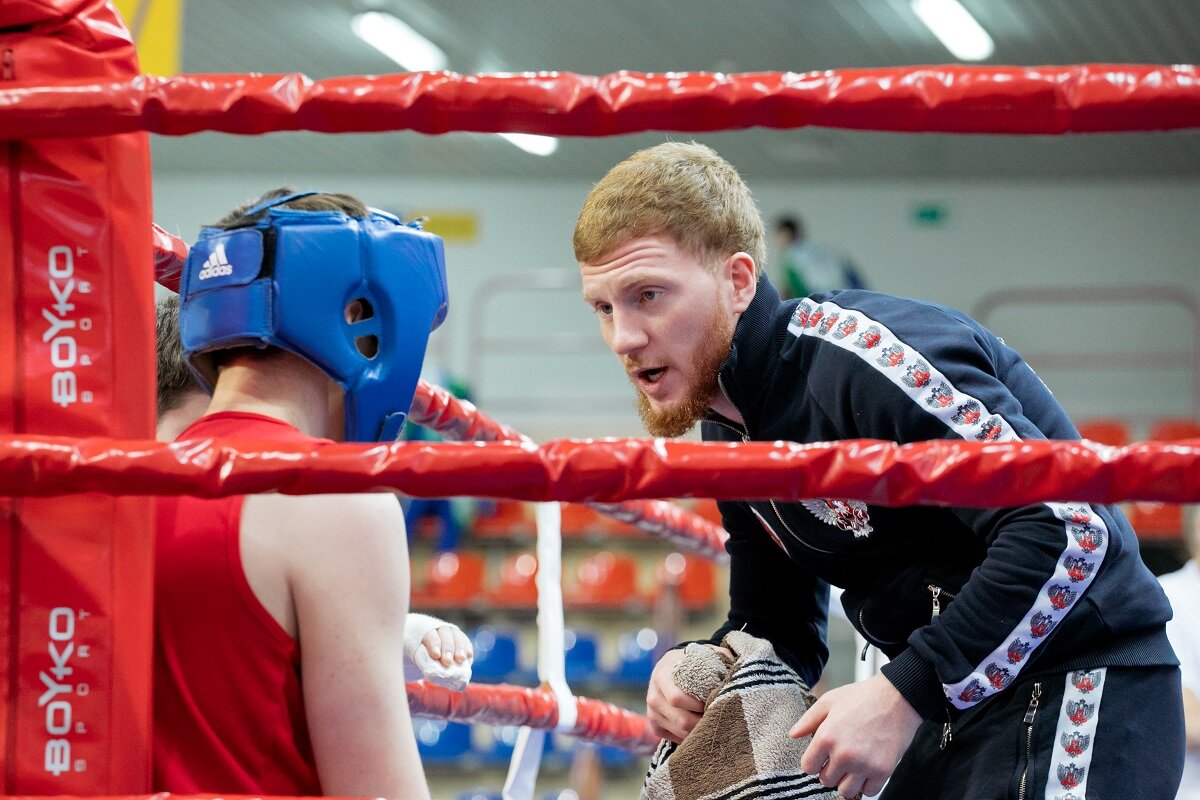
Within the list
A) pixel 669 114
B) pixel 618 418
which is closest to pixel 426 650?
pixel 669 114

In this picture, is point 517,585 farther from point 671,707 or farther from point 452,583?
point 671,707

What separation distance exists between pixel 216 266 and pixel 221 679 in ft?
1.14

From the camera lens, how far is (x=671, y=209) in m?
1.51

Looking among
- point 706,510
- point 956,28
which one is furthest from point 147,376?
point 956,28

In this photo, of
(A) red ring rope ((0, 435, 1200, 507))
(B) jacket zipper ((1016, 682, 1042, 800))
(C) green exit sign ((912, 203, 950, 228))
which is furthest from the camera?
(C) green exit sign ((912, 203, 950, 228))

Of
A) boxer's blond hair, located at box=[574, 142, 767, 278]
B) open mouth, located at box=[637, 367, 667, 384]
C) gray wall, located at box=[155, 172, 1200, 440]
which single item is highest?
gray wall, located at box=[155, 172, 1200, 440]

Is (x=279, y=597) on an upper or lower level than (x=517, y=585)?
upper

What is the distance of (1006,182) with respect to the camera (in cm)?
935

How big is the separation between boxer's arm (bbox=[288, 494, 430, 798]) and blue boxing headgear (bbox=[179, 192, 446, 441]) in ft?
0.49

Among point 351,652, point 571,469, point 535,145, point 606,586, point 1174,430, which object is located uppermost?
point 535,145

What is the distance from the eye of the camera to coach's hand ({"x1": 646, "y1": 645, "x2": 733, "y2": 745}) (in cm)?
143

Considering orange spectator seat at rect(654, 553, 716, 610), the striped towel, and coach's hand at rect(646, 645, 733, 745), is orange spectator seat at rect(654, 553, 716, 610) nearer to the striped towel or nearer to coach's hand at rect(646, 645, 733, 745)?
coach's hand at rect(646, 645, 733, 745)

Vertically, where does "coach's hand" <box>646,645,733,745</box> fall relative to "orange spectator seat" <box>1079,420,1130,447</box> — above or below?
below

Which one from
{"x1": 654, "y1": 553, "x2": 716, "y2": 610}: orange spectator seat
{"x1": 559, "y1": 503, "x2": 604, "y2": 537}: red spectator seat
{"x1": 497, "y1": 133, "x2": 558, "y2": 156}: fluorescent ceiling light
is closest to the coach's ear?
{"x1": 654, "y1": 553, "x2": 716, "y2": 610}: orange spectator seat
